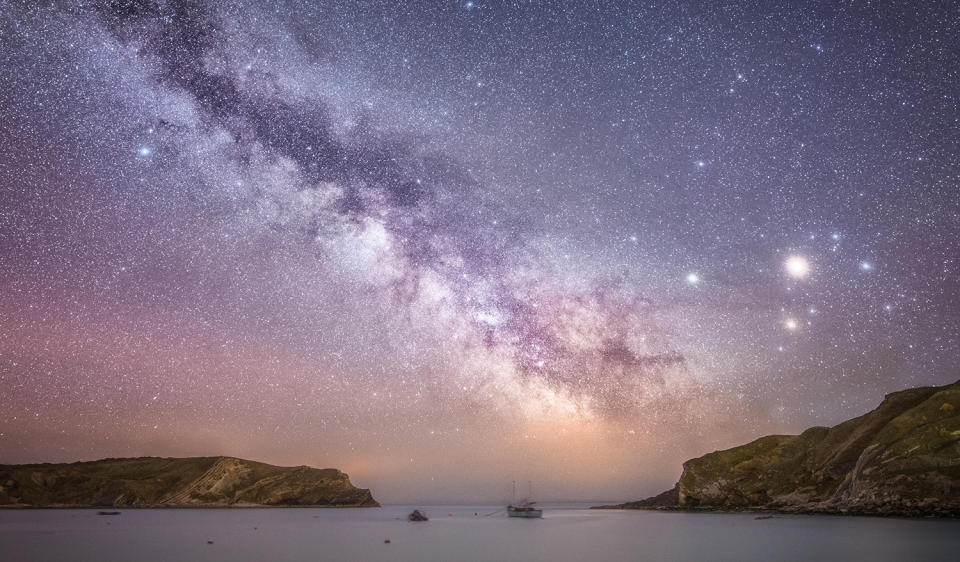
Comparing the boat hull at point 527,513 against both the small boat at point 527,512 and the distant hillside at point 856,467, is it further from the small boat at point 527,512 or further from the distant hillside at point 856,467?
the distant hillside at point 856,467

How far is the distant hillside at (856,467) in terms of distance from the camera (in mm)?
66125

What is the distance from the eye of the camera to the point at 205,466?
196 meters

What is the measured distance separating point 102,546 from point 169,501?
15901 centimetres

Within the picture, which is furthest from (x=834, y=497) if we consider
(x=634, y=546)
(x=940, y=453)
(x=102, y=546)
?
(x=102, y=546)

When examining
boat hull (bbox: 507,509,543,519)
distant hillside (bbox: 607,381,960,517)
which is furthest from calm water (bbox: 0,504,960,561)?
boat hull (bbox: 507,509,543,519)

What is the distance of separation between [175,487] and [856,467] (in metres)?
204

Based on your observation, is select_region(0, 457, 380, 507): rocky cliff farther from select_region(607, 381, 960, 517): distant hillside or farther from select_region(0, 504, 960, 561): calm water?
select_region(0, 504, 960, 561): calm water

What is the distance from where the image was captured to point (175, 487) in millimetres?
185625

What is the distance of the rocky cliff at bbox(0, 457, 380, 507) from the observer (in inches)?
6986

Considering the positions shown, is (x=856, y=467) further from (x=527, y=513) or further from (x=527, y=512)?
(x=527, y=513)

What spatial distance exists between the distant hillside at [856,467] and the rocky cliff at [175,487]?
12377cm

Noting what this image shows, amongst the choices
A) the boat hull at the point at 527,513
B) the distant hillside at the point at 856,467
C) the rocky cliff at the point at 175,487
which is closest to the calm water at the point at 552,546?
the distant hillside at the point at 856,467

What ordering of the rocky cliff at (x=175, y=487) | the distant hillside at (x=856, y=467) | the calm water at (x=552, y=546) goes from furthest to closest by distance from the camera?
the rocky cliff at (x=175, y=487) → the distant hillside at (x=856, y=467) → the calm water at (x=552, y=546)

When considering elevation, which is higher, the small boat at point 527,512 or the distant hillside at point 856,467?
the distant hillside at point 856,467
